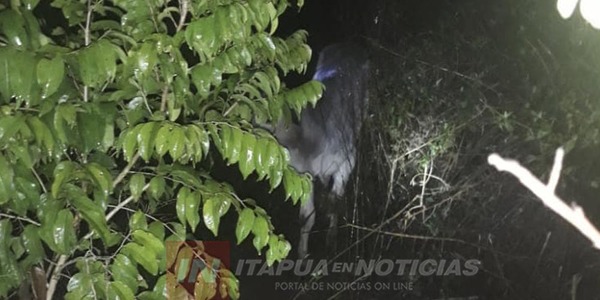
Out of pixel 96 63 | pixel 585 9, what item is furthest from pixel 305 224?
pixel 585 9

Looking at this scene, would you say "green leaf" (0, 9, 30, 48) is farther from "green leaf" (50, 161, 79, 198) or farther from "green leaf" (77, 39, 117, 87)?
"green leaf" (50, 161, 79, 198)

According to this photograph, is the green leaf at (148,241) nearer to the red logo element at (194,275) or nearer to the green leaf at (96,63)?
the red logo element at (194,275)

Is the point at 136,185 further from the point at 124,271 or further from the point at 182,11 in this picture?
the point at 182,11

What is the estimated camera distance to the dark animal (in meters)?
1.58

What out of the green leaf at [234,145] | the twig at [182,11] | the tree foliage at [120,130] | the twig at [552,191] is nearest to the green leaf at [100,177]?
the tree foliage at [120,130]

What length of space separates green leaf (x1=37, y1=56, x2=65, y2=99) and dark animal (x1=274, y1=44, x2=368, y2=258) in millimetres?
865

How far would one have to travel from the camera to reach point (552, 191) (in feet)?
5.29

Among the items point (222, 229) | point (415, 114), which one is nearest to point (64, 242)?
point (222, 229)

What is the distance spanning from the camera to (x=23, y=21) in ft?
2.68

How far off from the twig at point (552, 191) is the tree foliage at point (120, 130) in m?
0.80

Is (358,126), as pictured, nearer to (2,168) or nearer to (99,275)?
(99,275)

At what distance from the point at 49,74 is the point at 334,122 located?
3.09ft

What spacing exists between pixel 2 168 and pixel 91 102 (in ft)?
0.61

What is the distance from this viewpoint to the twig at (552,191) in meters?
1.60
